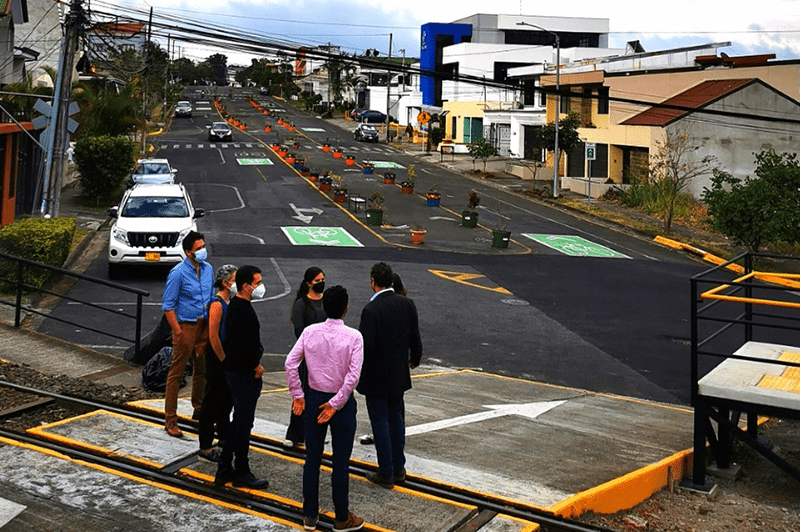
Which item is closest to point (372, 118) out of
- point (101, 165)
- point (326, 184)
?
point (326, 184)

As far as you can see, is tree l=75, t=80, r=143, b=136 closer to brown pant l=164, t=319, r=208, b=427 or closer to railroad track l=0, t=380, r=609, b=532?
brown pant l=164, t=319, r=208, b=427

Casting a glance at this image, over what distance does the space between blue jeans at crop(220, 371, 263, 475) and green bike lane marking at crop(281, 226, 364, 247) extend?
20.9 metres

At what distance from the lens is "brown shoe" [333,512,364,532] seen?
6945 millimetres

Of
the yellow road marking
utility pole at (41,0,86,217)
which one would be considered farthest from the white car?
the yellow road marking

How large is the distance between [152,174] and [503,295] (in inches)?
838

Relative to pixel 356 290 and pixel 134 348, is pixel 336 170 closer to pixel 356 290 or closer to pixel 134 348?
pixel 356 290

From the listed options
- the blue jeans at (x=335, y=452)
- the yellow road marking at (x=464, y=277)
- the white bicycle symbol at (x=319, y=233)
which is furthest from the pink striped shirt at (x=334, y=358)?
the white bicycle symbol at (x=319, y=233)

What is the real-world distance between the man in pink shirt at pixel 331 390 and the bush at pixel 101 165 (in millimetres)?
29964

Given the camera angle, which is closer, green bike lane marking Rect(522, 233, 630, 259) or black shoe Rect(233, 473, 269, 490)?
black shoe Rect(233, 473, 269, 490)

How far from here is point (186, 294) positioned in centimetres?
942

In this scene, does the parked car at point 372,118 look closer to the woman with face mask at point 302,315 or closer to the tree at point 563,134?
the tree at point 563,134

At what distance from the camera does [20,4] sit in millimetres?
35969

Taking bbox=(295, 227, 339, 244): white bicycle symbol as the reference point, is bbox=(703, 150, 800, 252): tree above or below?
above

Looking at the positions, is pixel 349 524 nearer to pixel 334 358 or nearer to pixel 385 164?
pixel 334 358
